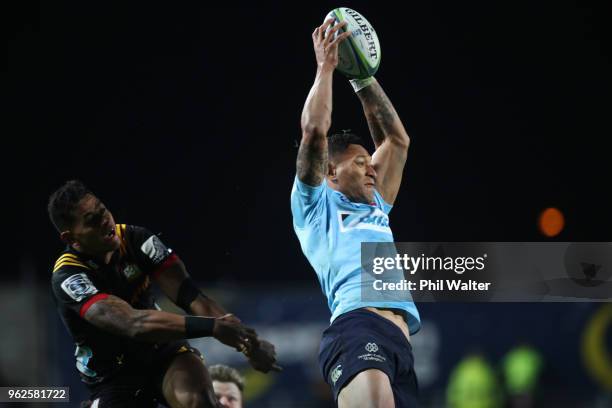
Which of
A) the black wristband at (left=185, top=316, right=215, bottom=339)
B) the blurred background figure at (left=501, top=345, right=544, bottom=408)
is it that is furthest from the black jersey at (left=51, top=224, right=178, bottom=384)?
Result: the blurred background figure at (left=501, top=345, right=544, bottom=408)

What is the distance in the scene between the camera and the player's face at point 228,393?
6.31 metres

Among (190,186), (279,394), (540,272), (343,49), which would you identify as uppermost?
(343,49)

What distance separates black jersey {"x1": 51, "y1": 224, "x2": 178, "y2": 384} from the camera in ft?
17.7

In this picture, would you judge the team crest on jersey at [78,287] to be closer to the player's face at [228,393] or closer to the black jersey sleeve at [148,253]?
the black jersey sleeve at [148,253]

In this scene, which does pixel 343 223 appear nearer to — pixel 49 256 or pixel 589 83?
pixel 49 256

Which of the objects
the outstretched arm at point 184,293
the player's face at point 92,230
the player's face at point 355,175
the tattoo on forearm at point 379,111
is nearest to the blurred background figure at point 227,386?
the outstretched arm at point 184,293

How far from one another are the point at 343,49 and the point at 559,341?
6.14m

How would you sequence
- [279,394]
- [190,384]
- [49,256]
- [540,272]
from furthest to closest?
[49,256]
[279,394]
[540,272]
[190,384]

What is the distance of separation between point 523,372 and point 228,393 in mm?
5716

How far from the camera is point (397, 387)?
536 cm

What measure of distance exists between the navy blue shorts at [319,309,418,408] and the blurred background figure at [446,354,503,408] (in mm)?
5665

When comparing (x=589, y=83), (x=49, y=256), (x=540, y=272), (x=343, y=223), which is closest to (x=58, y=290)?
(x=343, y=223)

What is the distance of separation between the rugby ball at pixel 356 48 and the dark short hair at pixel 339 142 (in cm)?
44

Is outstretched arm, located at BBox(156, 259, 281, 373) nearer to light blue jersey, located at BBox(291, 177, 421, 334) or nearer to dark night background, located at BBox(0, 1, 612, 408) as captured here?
light blue jersey, located at BBox(291, 177, 421, 334)
